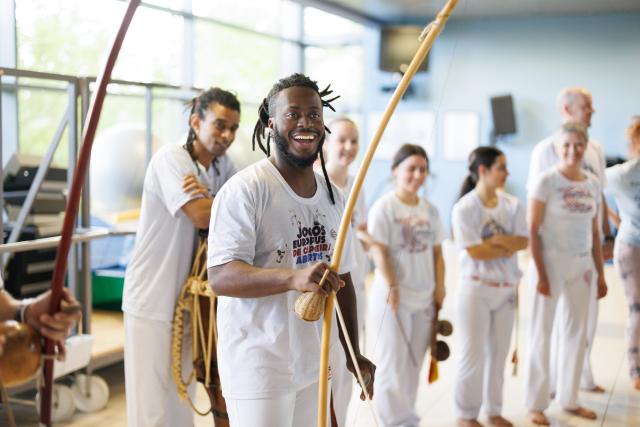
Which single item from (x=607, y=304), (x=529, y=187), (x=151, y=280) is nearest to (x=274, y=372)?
(x=151, y=280)

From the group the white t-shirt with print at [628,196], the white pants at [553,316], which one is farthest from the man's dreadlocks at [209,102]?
the white t-shirt with print at [628,196]

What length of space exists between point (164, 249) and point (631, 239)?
3.11 m

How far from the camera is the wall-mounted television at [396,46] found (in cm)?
1221

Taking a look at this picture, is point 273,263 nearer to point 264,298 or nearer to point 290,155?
point 264,298

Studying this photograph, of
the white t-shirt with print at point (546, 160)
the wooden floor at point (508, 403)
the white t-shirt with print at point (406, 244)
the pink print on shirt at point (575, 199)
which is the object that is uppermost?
the white t-shirt with print at point (546, 160)

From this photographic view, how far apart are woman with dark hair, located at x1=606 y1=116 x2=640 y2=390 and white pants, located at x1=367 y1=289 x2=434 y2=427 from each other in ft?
5.68

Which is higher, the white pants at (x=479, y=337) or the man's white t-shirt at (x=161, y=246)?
the man's white t-shirt at (x=161, y=246)

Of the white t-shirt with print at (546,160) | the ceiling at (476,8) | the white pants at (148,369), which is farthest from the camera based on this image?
the ceiling at (476,8)

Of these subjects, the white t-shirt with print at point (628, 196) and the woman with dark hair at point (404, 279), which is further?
the white t-shirt with print at point (628, 196)

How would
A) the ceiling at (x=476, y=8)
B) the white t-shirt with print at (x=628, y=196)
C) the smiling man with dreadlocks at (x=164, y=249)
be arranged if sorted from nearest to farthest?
the smiling man with dreadlocks at (x=164, y=249), the white t-shirt with print at (x=628, y=196), the ceiling at (x=476, y=8)

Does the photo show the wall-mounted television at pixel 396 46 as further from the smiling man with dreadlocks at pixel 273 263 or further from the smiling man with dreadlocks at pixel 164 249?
the smiling man with dreadlocks at pixel 273 263

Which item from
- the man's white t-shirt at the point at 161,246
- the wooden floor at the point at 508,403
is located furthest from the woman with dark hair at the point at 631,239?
the man's white t-shirt at the point at 161,246

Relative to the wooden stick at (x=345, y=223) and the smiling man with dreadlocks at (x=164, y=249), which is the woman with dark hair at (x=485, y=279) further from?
the wooden stick at (x=345, y=223)

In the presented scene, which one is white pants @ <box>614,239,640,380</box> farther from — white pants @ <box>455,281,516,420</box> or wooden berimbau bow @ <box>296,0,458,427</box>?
wooden berimbau bow @ <box>296,0,458,427</box>
